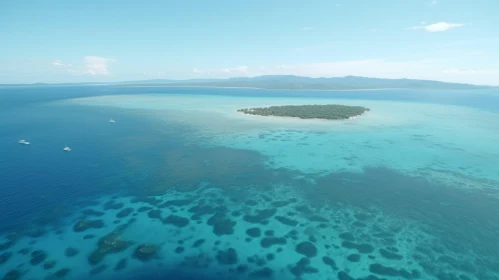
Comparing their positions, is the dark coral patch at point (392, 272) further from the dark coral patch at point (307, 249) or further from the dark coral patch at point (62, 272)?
the dark coral patch at point (62, 272)

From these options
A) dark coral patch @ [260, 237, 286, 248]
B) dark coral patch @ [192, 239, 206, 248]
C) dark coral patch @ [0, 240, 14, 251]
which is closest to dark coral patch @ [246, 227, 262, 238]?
dark coral patch @ [260, 237, 286, 248]

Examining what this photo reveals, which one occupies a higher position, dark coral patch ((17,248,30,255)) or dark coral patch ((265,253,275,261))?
dark coral patch ((17,248,30,255))

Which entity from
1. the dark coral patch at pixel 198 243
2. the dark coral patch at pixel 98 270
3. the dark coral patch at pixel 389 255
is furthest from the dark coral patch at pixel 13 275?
the dark coral patch at pixel 389 255

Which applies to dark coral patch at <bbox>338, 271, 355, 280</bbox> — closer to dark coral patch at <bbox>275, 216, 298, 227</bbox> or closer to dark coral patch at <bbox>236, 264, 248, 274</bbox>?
dark coral patch at <bbox>275, 216, 298, 227</bbox>

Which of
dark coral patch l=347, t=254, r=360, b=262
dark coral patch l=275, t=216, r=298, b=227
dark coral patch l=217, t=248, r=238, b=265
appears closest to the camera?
dark coral patch l=217, t=248, r=238, b=265

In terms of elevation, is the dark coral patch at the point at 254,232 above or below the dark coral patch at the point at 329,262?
above

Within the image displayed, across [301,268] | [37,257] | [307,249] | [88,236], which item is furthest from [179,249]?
[37,257]

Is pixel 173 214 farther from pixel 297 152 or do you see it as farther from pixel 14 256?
pixel 297 152
